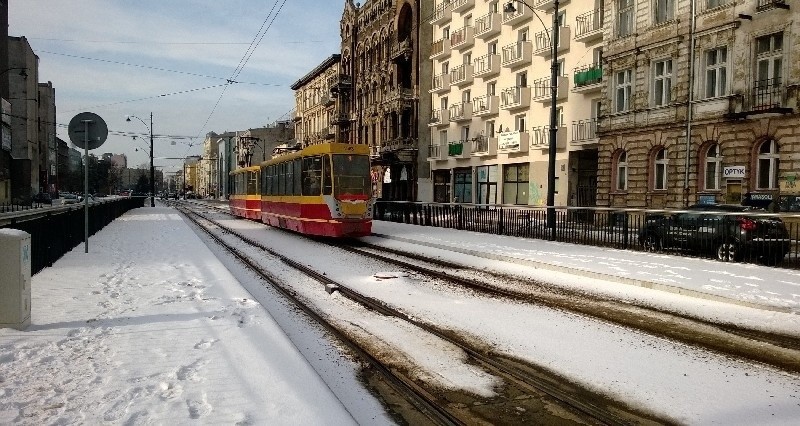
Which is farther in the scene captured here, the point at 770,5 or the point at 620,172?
the point at 620,172

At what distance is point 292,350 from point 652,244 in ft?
42.7

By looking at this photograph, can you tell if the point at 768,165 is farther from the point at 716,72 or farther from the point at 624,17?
the point at 624,17

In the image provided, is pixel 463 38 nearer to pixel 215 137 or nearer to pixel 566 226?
pixel 566 226

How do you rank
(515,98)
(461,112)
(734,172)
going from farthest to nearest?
1. (461,112)
2. (515,98)
3. (734,172)

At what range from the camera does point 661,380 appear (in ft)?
17.3

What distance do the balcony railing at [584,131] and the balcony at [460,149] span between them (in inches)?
392

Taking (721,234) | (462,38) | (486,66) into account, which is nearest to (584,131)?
(486,66)

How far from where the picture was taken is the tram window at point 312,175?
1925 centimetres

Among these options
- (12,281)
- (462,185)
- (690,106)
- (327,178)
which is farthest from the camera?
(462,185)

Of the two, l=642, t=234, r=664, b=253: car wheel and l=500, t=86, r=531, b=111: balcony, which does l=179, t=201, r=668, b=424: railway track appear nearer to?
l=642, t=234, r=664, b=253: car wheel

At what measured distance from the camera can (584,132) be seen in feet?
99.7

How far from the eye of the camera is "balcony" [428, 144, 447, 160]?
4272 centimetres

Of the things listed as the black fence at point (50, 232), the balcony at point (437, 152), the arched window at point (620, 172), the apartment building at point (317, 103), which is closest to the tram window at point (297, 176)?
the black fence at point (50, 232)

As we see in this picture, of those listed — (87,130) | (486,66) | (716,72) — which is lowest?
(87,130)
